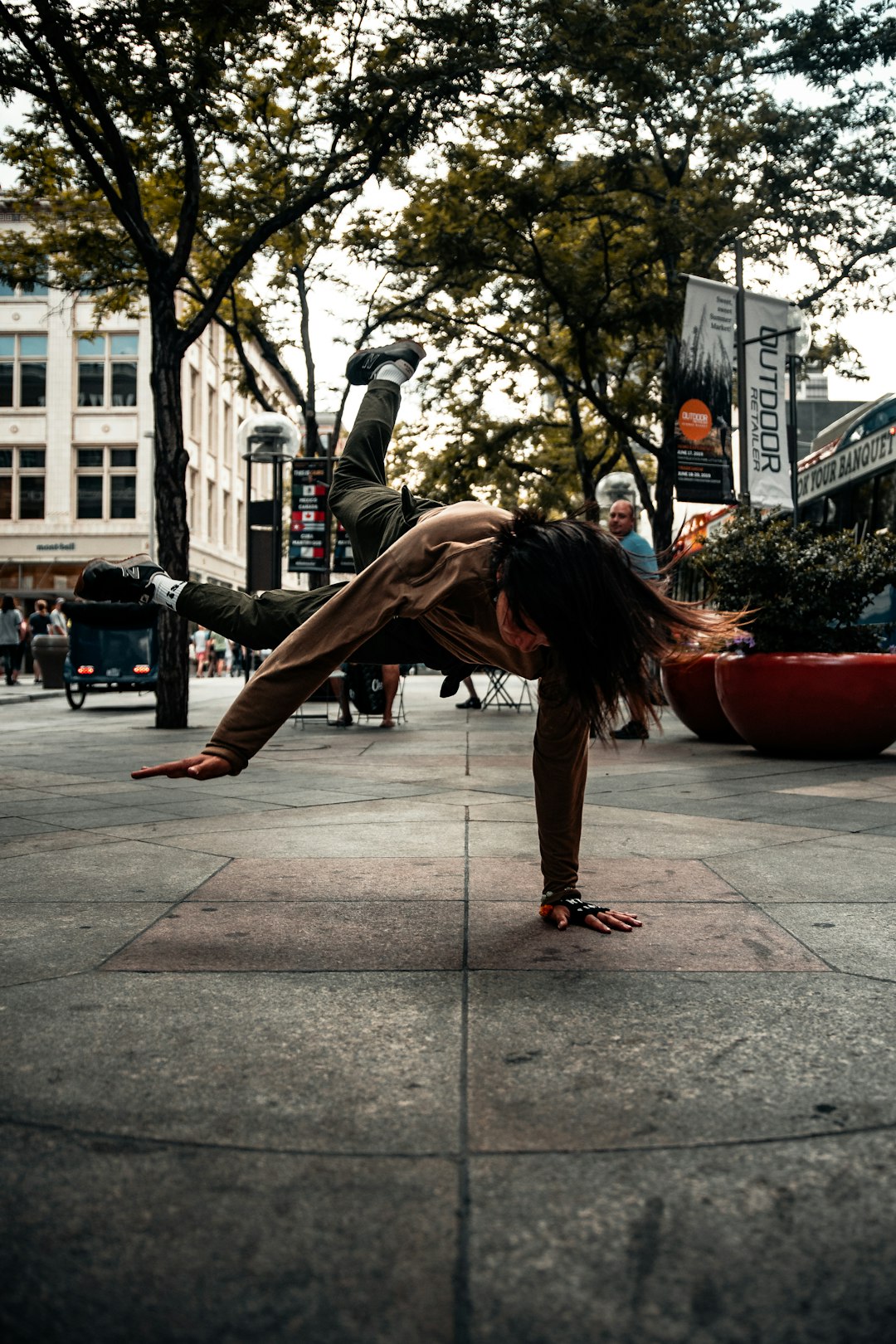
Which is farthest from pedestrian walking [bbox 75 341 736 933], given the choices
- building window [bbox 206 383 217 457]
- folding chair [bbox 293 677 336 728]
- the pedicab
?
building window [bbox 206 383 217 457]

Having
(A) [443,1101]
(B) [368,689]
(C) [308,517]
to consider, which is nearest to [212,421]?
(C) [308,517]

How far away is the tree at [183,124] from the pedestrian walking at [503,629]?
7.62 metres

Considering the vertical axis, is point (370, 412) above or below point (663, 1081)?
above

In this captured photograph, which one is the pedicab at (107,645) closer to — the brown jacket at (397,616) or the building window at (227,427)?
the brown jacket at (397,616)

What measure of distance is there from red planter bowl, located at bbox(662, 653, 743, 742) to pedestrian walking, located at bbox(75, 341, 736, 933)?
6895mm

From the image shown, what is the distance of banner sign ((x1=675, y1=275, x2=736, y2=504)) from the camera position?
14.6m

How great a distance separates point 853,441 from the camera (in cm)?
1453

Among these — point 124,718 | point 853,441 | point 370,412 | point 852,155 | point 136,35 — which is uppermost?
point 852,155

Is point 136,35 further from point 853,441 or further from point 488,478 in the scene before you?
point 488,478

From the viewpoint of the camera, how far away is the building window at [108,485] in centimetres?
4744

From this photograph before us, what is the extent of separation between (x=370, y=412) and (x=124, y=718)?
38.2ft

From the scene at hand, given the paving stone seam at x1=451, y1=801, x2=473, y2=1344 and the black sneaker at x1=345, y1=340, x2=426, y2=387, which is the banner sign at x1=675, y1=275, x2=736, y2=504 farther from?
the paving stone seam at x1=451, y1=801, x2=473, y2=1344

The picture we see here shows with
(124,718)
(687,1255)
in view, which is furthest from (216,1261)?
(124,718)

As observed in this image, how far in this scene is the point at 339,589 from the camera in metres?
3.50
